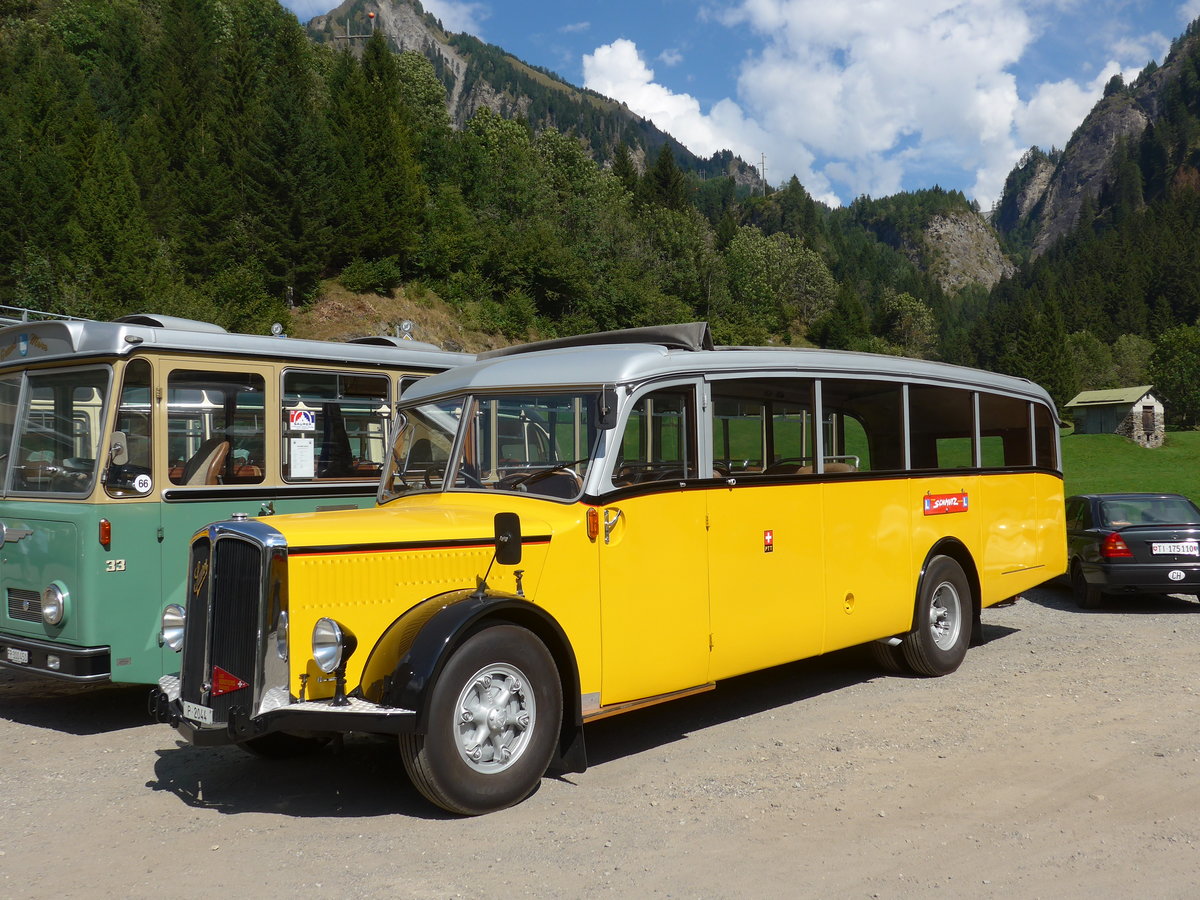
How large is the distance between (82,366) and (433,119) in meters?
86.0

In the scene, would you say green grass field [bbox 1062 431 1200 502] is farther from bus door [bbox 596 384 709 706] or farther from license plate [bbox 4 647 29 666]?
license plate [bbox 4 647 29 666]

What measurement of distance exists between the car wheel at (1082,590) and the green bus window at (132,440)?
11.5 meters

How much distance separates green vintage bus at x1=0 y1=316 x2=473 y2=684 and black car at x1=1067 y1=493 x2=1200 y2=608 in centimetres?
973

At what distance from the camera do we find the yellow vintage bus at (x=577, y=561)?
18.1 feet

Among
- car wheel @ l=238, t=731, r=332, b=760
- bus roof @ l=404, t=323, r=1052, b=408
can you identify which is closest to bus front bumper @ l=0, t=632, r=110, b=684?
car wheel @ l=238, t=731, r=332, b=760

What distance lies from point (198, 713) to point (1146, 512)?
12.9m

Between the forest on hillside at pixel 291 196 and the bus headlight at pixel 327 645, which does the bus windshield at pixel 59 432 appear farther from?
the forest on hillside at pixel 291 196

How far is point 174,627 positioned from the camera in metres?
6.05

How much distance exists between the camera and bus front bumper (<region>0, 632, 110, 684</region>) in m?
7.85

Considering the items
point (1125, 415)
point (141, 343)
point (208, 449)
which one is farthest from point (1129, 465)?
point (141, 343)

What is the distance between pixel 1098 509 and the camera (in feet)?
47.6

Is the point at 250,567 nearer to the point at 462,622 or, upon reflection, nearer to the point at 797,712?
the point at 462,622

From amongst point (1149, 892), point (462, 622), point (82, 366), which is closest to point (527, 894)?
point (462, 622)

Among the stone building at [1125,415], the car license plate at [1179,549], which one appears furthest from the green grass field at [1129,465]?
the car license plate at [1179,549]
